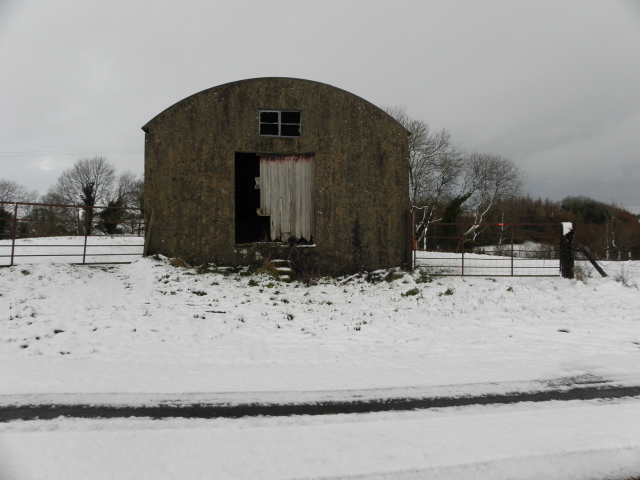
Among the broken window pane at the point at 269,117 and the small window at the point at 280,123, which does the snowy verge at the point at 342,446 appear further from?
the broken window pane at the point at 269,117

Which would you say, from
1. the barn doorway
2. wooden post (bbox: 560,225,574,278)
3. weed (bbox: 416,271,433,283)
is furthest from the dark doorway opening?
wooden post (bbox: 560,225,574,278)

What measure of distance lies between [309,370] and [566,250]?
985cm

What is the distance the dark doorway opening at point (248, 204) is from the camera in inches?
562

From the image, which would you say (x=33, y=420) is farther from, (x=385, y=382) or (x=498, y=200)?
(x=498, y=200)

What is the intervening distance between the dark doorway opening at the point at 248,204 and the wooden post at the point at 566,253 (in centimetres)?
997

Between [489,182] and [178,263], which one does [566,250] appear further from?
[489,182]

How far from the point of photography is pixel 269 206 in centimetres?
1182

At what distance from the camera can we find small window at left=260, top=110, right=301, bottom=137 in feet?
37.2

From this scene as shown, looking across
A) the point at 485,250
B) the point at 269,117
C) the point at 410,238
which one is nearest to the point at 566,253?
the point at 410,238

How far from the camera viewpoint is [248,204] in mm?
14828

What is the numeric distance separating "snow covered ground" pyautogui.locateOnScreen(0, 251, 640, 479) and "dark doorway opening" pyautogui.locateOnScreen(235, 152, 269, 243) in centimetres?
482

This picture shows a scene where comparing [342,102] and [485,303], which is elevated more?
[342,102]

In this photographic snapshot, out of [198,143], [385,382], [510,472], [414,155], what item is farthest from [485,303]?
[414,155]

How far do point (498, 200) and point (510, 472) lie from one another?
129 feet
